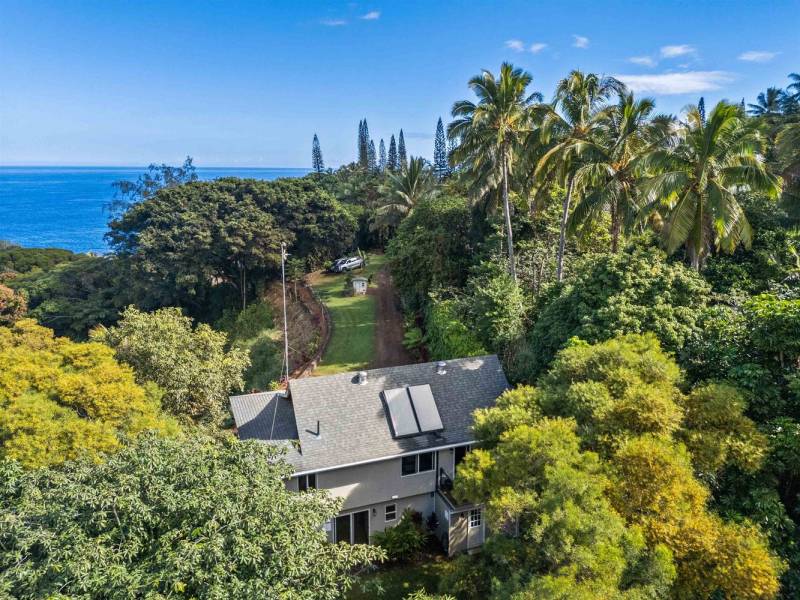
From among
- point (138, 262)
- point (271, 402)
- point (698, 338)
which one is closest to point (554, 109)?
point (698, 338)

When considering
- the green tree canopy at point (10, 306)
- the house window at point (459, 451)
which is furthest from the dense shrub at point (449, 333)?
the green tree canopy at point (10, 306)

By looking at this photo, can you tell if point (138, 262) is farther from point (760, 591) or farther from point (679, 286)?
point (760, 591)

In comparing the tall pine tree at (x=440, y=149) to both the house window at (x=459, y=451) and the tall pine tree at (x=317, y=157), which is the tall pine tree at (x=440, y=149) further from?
the house window at (x=459, y=451)

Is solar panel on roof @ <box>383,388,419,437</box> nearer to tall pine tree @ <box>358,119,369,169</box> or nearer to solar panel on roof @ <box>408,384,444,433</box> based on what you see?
solar panel on roof @ <box>408,384,444,433</box>

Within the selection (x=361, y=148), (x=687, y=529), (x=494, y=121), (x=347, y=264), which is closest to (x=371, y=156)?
(x=361, y=148)

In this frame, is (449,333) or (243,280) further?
(243,280)

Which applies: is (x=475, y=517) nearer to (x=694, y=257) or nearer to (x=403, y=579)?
(x=403, y=579)

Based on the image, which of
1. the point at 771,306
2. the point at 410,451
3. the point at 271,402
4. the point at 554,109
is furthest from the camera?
the point at 554,109

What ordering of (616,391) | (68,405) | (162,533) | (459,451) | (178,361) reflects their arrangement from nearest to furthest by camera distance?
(162,533) → (616,391) → (68,405) → (459,451) → (178,361)
